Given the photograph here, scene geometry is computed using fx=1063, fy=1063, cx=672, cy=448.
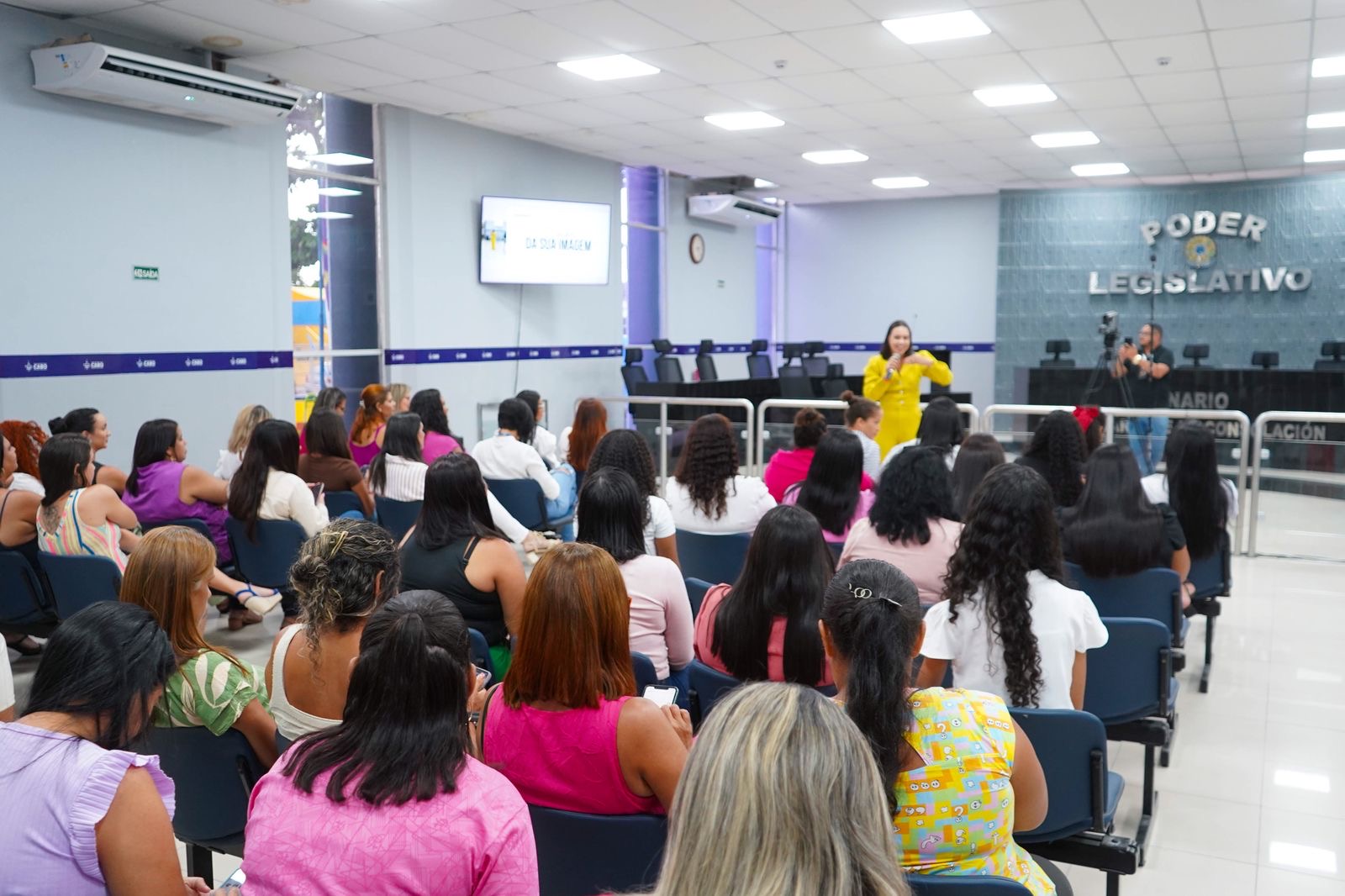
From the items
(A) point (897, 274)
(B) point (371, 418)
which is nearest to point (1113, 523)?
(B) point (371, 418)

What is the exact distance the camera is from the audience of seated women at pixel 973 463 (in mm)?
4512

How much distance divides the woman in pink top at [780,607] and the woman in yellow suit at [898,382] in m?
4.59

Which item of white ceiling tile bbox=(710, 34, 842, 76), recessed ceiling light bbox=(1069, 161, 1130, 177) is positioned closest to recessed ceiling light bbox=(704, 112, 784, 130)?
white ceiling tile bbox=(710, 34, 842, 76)

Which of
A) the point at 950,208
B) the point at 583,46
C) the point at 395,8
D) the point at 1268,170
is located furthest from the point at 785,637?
the point at 950,208

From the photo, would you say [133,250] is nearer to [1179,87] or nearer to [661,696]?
[661,696]

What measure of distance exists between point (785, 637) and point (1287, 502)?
5891 millimetres

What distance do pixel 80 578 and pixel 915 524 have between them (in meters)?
3.06

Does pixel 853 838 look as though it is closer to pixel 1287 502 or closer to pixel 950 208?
pixel 1287 502

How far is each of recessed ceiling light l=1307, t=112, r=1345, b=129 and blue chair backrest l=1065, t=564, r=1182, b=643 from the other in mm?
7684

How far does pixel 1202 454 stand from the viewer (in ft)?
13.9

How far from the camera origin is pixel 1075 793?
2.33 m

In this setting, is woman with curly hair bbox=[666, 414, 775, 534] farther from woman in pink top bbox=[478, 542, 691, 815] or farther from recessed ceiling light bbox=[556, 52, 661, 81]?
recessed ceiling light bbox=[556, 52, 661, 81]

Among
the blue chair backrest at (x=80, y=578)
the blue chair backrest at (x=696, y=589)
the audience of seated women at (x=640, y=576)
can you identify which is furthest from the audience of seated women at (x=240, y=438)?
the audience of seated women at (x=640, y=576)

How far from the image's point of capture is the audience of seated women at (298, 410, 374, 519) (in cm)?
539
